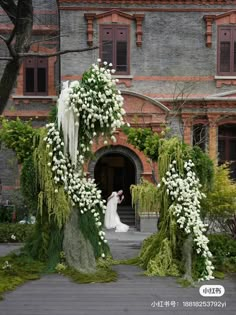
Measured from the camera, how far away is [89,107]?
28.9 ft

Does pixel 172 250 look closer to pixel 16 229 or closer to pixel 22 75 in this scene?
pixel 16 229

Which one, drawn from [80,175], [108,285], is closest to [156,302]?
[108,285]

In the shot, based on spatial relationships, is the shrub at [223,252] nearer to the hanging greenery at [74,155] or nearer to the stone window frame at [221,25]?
the hanging greenery at [74,155]

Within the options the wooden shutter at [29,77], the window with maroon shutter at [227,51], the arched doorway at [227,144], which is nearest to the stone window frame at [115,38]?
the wooden shutter at [29,77]

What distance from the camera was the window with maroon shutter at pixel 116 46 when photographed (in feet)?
58.5

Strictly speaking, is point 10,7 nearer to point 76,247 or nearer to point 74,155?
point 74,155

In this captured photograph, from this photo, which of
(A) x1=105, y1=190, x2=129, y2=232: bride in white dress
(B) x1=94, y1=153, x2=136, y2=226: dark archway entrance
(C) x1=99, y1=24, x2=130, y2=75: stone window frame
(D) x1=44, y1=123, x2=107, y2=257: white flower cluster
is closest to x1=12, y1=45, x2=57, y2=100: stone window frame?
(C) x1=99, y1=24, x2=130, y2=75: stone window frame

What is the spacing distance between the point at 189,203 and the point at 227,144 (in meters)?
9.65

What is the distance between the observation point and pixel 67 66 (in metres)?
17.8

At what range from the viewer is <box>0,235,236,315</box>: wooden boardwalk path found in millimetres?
7105

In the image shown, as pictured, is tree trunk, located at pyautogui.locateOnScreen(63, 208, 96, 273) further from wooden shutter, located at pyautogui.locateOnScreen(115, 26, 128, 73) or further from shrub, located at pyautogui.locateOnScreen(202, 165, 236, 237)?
wooden shutter, located at pyautogui.locateOnScreen(115, 26, 128, 73)

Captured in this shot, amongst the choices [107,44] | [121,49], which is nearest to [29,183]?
[107,44]

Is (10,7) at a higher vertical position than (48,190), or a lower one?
higher

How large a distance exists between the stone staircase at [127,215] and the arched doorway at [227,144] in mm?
3804
